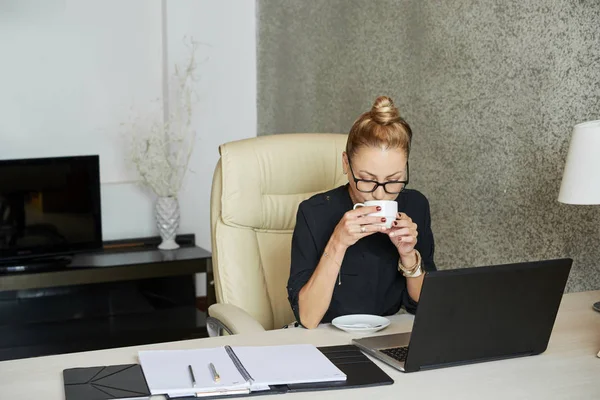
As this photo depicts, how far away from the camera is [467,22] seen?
9.18 feet

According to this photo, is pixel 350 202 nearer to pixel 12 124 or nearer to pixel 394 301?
pixel 394 301

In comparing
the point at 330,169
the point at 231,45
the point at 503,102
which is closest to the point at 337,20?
the point at 231,45

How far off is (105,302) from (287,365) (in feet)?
8.88

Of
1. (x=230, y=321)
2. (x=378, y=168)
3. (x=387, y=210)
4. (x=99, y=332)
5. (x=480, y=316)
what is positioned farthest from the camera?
(x=99, y=332)

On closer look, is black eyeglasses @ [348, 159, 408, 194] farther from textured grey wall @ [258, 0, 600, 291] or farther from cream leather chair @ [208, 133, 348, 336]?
textured grey wall @ [258, 0, 600, 291]

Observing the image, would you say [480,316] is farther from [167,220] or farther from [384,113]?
[167,220]

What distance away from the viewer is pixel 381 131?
6.30 ft

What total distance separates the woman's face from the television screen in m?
2.24

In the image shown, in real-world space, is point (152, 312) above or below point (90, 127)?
below

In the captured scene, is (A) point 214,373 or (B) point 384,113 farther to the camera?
(B) point 384,113

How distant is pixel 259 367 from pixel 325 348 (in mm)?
198

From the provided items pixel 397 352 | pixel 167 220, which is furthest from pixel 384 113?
pixel 167 220

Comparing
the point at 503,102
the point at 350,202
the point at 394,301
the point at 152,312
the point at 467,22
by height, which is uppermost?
the point at 467,22

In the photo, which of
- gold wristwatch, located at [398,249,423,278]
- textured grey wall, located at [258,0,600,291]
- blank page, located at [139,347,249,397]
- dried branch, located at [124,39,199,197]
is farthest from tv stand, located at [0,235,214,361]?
blank page, located at [139,347,249,397]
